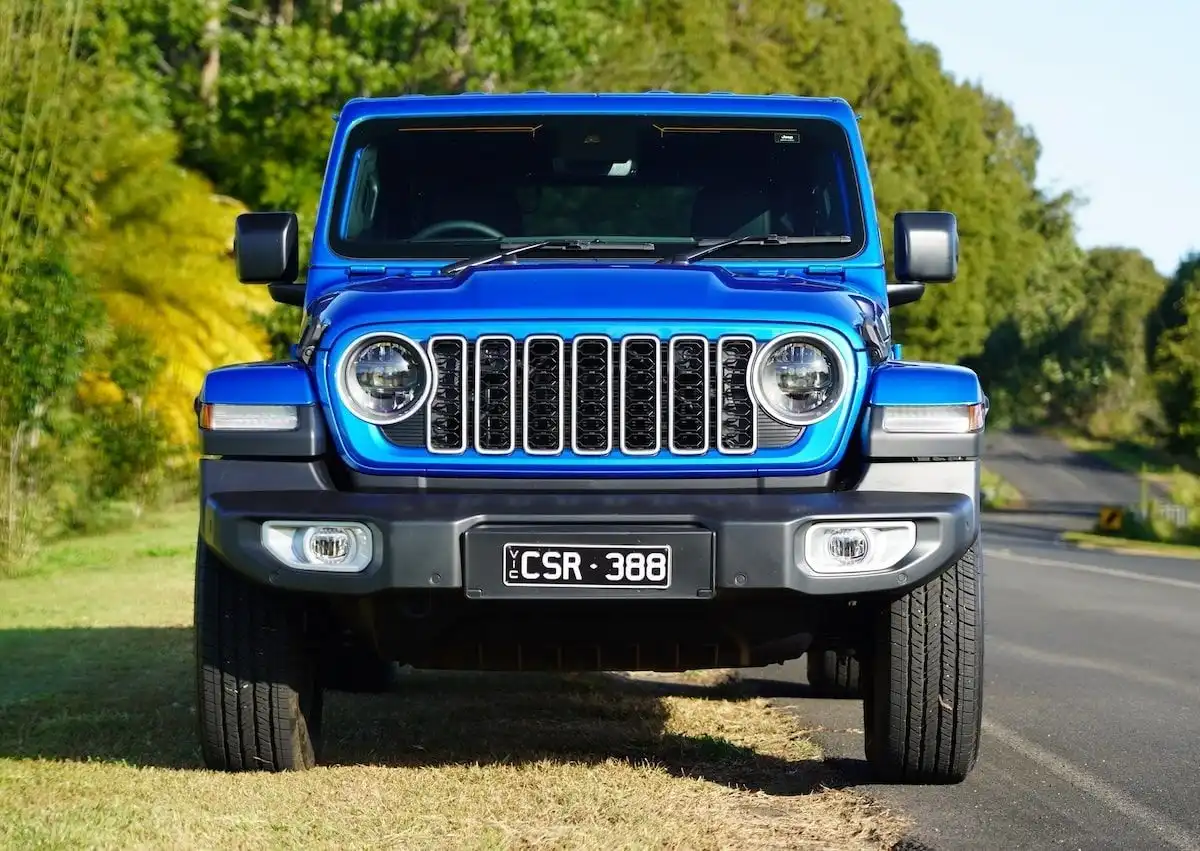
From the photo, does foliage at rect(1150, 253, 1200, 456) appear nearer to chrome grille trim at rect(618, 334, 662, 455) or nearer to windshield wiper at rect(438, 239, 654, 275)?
windshield wiper at rect(438, 239, 654, 275)

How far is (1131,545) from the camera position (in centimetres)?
3769

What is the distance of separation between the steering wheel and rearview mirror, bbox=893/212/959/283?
143 centimetres

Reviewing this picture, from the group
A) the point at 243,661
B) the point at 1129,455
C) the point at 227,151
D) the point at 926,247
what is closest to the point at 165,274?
the point at 227,151

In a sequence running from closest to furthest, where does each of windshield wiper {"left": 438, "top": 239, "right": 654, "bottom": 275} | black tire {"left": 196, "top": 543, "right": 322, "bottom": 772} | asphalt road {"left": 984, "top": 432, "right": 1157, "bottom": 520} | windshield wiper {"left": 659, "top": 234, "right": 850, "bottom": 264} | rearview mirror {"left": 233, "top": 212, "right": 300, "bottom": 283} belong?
black tire {"left": 196, "top": 543, "right": 322, "bottom": 772}, windshield wiper {"left": 438, "top": 239, "right": 654, "bottom": 275}, windshield wiper {"left": 659, "top": 234, "right": 850, "bottom": 264}, rearview mirror {"left": 233, "top": 212, "right": 300, "bottom": 283}, asphalt road {"left": 984, "top": 432, "right": 1157, "bottom": 520}

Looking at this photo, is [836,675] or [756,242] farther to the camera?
[836,675]

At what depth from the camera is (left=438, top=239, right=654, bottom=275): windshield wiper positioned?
6434mm

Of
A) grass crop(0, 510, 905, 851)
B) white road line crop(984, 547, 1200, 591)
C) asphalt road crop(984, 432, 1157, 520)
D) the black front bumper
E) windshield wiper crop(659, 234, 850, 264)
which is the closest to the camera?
grass crop(0, 510, 905, 851)

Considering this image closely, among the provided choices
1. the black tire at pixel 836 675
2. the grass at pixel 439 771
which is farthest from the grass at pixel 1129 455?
the grass at pixel 439 771

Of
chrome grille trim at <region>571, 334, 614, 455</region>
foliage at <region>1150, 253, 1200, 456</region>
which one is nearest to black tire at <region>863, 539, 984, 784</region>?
chrome grille trim at <region>571, 334, 614, 455</region>

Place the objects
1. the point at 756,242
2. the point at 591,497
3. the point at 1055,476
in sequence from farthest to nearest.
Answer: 1. the point at 1055,476
2. the point at 756,242
3. the point at 591,497

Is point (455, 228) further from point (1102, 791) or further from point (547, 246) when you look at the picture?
point (1102, 791)

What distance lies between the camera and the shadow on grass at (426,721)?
646cm

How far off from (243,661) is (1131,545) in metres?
33.8

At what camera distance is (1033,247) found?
75812 millimetres
